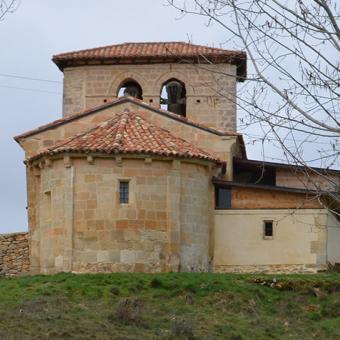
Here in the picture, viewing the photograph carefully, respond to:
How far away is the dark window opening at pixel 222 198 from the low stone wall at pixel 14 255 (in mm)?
5258

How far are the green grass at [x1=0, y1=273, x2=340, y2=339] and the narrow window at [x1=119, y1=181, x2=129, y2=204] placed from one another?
96.6 inches

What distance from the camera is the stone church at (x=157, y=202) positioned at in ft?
90.0

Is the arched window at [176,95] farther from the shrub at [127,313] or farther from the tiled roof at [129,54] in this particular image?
the shrub at [127,313]

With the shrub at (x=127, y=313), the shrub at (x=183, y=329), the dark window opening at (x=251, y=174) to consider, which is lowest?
the shrub at (x=183, y=329)

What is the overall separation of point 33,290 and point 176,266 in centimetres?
422

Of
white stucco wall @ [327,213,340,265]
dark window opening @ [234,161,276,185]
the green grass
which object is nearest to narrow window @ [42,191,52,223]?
the green grass

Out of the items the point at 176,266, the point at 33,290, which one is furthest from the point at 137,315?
the point at 176,266

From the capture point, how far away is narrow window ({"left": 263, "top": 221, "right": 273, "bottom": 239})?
2970 centimetres

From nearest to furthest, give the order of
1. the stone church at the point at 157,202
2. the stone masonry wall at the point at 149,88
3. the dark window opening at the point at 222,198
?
the stone church at the point at 157,202 → the dark window opening at the point at 222,198 → the stone masonry wall at the point at 149,88

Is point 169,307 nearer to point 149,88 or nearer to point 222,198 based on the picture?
point 222,198

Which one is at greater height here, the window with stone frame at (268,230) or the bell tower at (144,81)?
the bell tower at (144,81)

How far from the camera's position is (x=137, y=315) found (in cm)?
2256

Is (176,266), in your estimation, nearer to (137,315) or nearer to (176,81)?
(137,315)

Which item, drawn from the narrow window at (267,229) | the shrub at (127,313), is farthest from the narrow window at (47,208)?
the shrub at (127,313)
